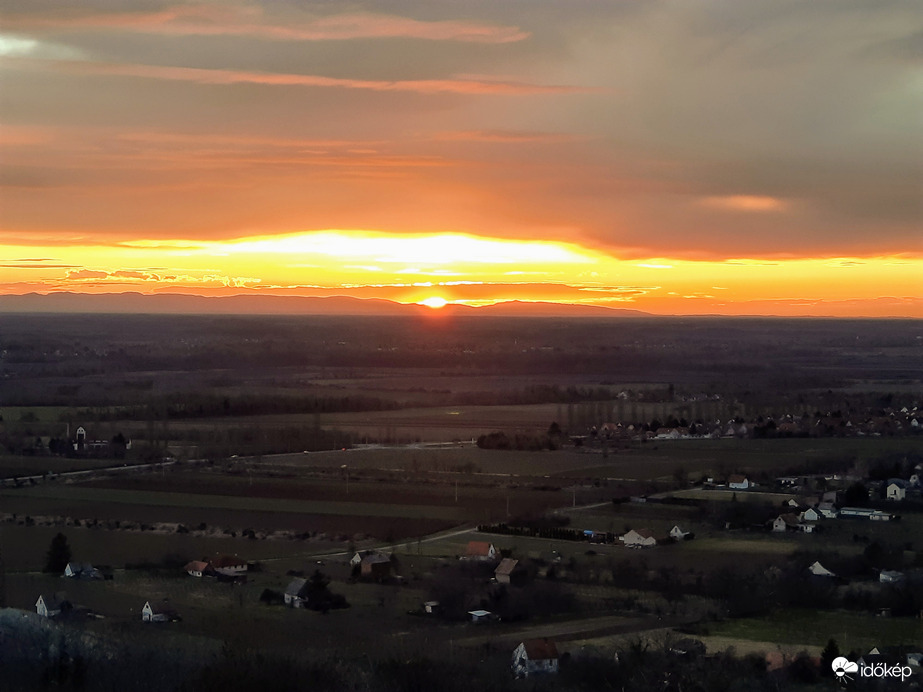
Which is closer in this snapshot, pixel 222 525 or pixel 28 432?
pixel 222 525

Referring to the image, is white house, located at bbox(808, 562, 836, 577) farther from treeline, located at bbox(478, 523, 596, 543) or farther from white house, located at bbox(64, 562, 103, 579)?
white house, located at bbox(64, 562, 103, 579)

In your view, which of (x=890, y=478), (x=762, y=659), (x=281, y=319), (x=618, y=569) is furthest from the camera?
(x=281, y=319)

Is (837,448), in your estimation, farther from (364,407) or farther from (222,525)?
(222,525)

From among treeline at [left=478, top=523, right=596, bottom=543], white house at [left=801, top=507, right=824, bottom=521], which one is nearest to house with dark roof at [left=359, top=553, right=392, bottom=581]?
treeline at [left=478, top=523, right=596, bottom=543]

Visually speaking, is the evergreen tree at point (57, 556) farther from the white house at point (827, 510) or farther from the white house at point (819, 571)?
the white house at point (827, 510)

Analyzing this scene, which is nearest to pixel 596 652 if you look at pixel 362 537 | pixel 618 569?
pixel 618 569

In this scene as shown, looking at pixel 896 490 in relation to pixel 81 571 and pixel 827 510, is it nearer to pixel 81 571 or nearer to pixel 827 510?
pixel 827 510
